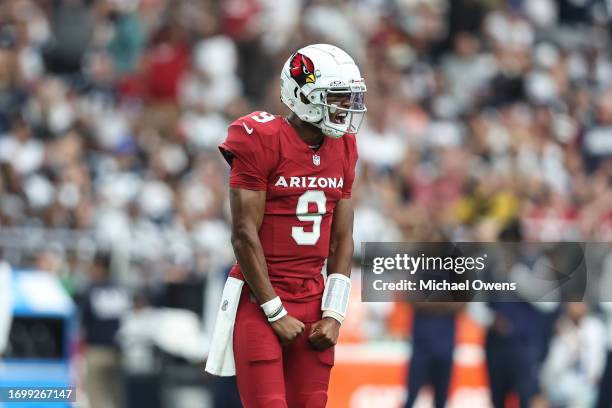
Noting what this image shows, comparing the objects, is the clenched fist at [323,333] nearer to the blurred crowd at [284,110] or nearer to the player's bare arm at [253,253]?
the player's bare arm at [253,253]

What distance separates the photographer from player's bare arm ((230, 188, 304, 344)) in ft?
18.7

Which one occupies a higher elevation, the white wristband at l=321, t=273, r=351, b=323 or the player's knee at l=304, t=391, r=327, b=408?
the white wristband at l=321, t=273, r=351, b=323

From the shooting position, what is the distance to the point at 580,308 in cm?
1027

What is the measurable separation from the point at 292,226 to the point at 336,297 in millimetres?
372

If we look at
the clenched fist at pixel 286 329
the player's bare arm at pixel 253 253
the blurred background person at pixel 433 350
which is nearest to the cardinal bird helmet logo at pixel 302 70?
the player's bare arm at pixel 253 253

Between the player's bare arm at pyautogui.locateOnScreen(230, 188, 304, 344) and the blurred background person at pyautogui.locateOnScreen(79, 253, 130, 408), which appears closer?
the player's bare arm at pyautogui.locateOnScreen(230, 188, 304, 344)

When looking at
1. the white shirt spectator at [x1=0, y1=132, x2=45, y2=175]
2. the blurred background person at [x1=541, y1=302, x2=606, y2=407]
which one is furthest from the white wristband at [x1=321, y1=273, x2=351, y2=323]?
the white shirt spectator at [x1=0, y1=132, x2=45, y2=175]

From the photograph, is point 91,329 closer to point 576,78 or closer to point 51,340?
point 51,340

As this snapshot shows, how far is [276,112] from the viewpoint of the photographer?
577 inches

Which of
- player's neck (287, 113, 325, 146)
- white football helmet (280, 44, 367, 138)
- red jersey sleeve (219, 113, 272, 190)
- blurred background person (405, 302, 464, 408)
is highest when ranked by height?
blurred background person (405, 302, 464, 408)

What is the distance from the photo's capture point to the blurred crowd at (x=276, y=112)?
12984 millimetres

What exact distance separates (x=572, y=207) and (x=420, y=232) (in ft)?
13.9

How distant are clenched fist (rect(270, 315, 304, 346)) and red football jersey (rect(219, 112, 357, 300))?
0.50 ft

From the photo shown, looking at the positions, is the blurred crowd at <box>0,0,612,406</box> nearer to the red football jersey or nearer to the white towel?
the red football jersey
